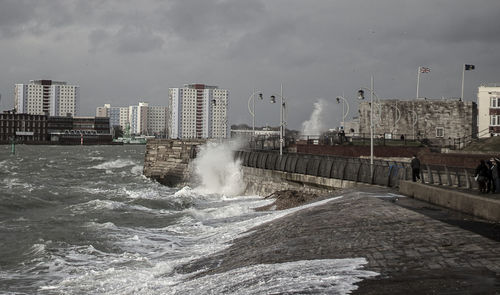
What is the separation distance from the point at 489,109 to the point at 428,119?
7.44 metres

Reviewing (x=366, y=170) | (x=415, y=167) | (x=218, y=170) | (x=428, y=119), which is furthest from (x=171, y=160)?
(x=415, y=167)

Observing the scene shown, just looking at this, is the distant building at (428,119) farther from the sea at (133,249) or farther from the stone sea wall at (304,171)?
the sea at (133,249)

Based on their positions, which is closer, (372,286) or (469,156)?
(372,286)

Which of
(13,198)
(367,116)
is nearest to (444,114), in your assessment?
(367,116)

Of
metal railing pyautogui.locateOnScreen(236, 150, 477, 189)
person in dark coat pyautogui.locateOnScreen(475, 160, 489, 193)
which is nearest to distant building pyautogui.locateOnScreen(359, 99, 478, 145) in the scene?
metal railing pyautogui.locateOnScreen(236, 150, 477, 189)

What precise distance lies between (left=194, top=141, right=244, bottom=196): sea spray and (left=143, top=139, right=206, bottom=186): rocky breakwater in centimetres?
148

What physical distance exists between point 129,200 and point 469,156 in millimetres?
20802

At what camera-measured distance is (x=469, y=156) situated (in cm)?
3497

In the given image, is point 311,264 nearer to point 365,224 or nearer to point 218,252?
point 365,224

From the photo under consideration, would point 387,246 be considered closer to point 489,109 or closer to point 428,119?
point 428,119

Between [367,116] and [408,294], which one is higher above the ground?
[367,116]

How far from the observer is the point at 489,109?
208ft

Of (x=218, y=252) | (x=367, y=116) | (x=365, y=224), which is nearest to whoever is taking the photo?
(x=365, y=224)

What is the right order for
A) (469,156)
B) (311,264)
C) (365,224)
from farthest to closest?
(469,156)
(365,224)
(311,264)
